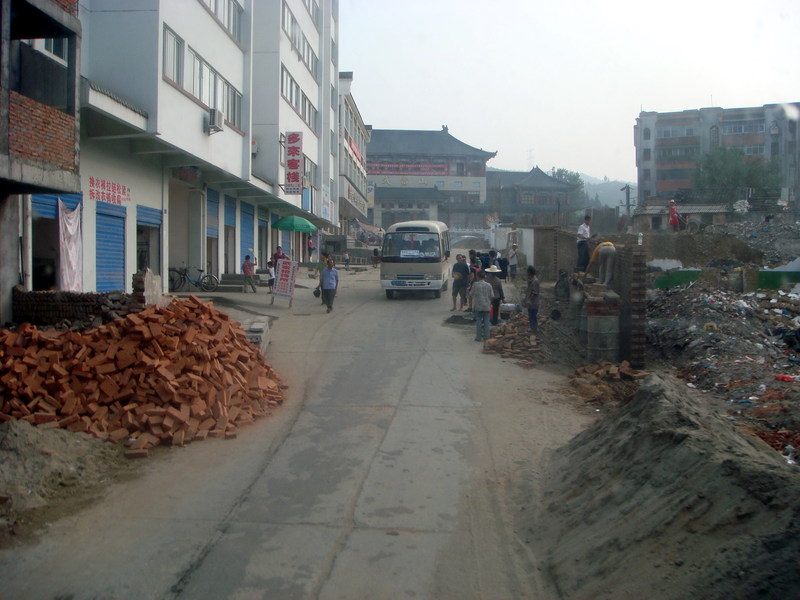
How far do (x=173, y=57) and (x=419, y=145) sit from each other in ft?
200

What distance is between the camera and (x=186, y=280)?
22.2 meters

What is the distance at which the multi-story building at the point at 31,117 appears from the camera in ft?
34.7

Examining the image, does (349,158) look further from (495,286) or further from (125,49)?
(495,286)

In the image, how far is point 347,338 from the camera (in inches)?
598

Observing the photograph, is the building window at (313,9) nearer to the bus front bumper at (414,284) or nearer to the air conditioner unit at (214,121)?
the air conditioner unit at (214,121)

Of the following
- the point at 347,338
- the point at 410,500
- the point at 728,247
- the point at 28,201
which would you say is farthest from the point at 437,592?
the point at 728,247

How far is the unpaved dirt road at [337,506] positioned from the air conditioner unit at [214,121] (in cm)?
1001

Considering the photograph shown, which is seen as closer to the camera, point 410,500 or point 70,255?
point 410,500

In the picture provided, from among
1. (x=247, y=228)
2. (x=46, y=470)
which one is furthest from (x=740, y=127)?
(x=46, y=470)

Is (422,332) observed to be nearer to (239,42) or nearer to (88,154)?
(88,154)

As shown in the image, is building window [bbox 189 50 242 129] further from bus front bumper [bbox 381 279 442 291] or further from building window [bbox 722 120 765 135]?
building window [bbox 722 120 765 135]

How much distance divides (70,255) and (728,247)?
26.5 meters

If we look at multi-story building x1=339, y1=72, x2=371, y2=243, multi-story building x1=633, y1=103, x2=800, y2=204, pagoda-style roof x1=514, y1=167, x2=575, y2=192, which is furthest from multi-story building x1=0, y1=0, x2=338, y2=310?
pagoda-style roof x1=514, y1=167, x2=575, y2=192

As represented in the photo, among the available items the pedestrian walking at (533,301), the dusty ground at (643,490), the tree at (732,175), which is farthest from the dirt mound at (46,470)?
the tree at (732,175)
